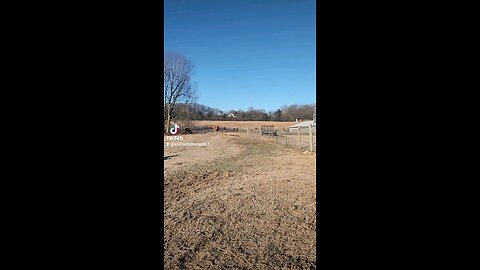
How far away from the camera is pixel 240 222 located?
3.36m

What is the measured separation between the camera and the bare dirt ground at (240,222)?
251cm

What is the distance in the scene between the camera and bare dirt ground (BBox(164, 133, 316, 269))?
2.51 metres
